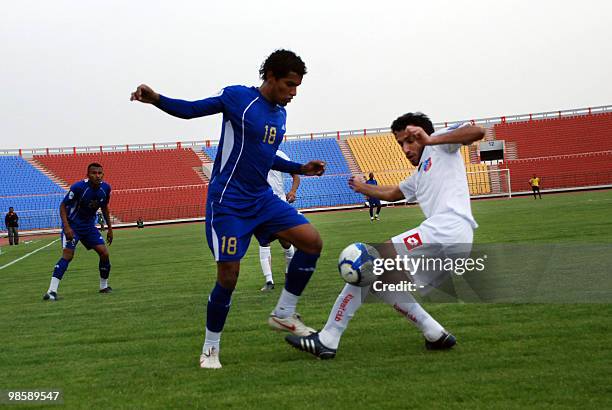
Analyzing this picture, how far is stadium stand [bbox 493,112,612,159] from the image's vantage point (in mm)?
60156

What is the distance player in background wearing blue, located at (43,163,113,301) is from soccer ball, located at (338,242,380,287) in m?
7.08

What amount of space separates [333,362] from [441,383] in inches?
44.7

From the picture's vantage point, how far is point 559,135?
6278 centimetres

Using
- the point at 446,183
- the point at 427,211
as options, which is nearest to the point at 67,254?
the point at 427,211

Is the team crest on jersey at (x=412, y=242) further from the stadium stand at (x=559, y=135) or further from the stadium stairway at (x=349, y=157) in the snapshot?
the stadium stand at (x=559, y=135)

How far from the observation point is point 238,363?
5.93m

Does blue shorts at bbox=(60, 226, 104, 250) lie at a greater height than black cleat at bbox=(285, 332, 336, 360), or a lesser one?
lesser

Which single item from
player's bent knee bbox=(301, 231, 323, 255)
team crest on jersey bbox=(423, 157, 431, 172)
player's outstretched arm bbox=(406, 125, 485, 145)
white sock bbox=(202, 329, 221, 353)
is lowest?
white sock bbox=(202, 329, 221, 353)

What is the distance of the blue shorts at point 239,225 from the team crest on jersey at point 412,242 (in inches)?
40.3

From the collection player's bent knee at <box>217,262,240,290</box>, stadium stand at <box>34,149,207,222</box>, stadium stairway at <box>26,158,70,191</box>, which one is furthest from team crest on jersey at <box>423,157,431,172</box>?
stadium stairway at <box>26,158,70,191</box>

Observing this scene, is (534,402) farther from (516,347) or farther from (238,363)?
(238,363)

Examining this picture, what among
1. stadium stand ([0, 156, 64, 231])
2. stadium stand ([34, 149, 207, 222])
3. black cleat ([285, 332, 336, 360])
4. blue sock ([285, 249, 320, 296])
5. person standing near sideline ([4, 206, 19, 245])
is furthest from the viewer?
stadium stand ([34, 149, 207, 222])

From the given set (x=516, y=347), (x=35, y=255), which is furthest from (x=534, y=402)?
(x=35, y=255)

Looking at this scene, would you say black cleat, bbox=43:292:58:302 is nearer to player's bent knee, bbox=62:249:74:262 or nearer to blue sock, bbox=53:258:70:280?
blue sock, bbox=53:258:70:280
